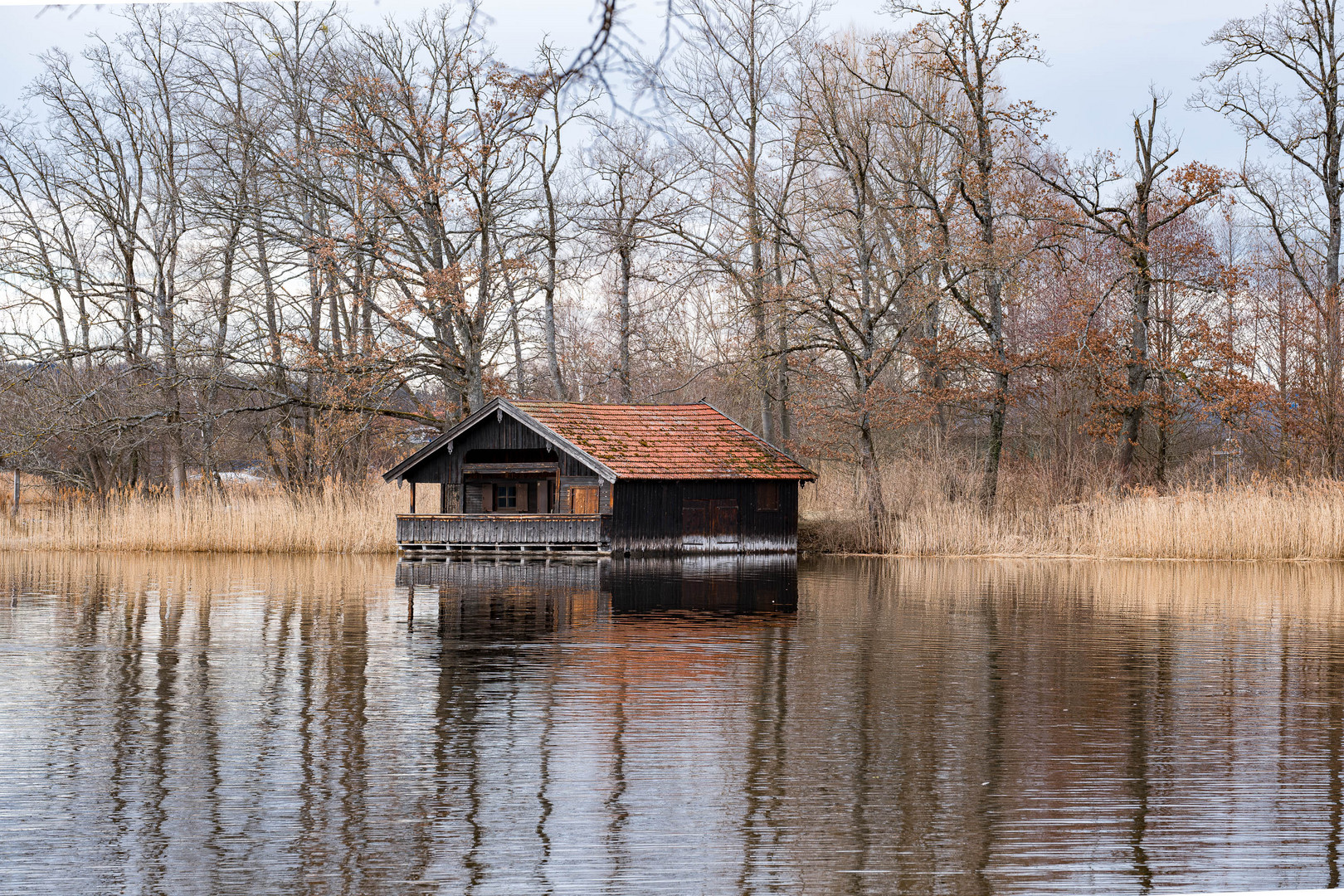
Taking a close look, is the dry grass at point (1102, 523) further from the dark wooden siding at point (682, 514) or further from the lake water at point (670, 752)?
the lake water at point (670, 752)

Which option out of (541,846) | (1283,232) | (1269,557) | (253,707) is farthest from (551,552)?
(541,846)

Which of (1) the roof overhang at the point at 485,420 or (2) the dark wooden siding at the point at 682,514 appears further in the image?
(2) the dark wooden siding at the point at 682,514

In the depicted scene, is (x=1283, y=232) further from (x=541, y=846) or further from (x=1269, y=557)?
(x=541, y=846)

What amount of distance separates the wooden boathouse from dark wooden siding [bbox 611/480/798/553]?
23 mm

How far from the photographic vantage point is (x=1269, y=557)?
3231 cm

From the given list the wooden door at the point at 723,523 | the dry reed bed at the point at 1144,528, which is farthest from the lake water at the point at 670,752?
the wooden door at the point at 723,523

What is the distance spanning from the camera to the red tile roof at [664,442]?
3888cm

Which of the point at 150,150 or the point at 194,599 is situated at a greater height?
the point at 150,150

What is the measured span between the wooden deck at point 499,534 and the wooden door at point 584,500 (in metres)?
1.38

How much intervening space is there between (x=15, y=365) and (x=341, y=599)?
20.2 metres

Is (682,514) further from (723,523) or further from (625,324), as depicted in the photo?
(625,324)

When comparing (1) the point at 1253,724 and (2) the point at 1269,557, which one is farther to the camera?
(2) the point at 1269,557

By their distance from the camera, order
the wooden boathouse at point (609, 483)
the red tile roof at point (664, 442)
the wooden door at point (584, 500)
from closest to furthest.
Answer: the wooden boathouse at point (609, 483) → the red tile roof at point (664, 442) → the wooden door at point (584, 500)

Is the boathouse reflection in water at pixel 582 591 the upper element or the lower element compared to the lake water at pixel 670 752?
upper
